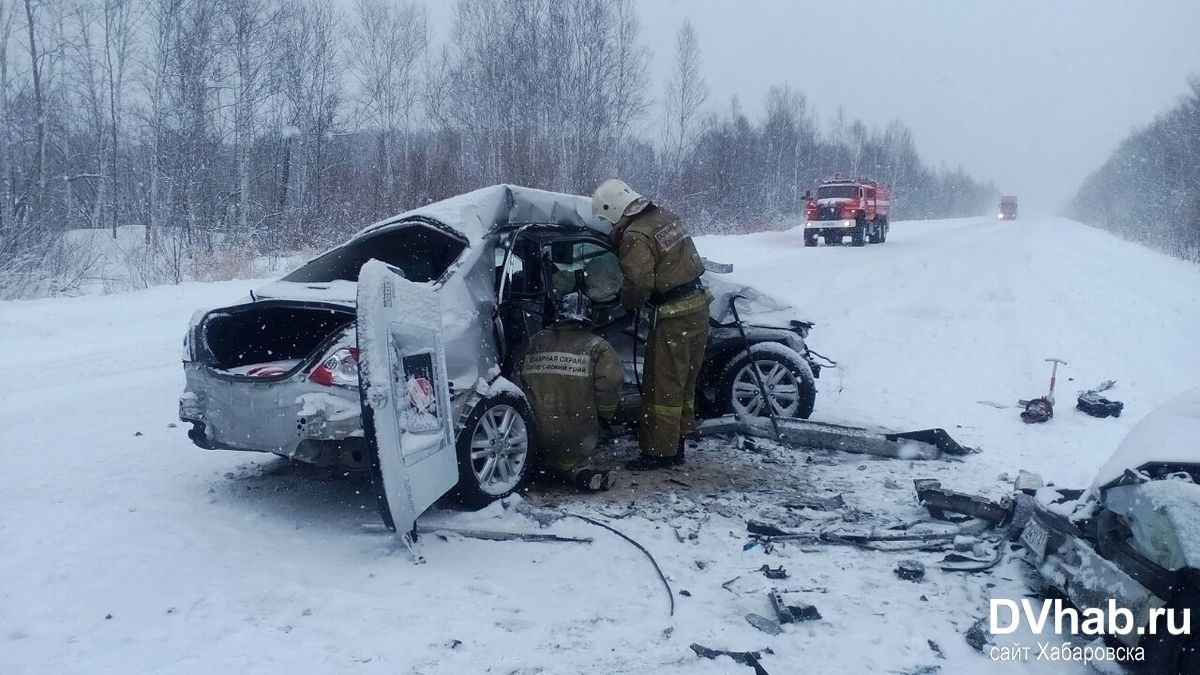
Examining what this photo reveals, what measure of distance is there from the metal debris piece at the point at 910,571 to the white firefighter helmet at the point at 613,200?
2.78 m

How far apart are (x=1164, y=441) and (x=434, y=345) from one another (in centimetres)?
322

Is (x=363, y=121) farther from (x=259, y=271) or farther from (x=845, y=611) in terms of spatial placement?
(x=845, y=611)

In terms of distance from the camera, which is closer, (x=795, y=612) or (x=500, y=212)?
(x=795, y=612)

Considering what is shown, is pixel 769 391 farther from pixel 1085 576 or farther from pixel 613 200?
pixel 1085 576

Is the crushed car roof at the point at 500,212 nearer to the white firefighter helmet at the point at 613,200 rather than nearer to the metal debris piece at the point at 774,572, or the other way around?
the white firefighter helmet at the point at 613,200

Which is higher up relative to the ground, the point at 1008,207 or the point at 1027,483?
the point at 1008,207

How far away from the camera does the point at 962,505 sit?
426 cm

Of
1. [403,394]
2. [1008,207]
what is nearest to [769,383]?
[403,394]

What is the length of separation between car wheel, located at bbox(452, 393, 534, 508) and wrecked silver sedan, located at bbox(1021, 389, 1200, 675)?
105 inches

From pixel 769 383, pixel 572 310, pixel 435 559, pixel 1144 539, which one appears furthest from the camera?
pixel 769 383

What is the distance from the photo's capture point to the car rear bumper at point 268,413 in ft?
12.4

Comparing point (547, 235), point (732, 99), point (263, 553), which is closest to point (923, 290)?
point (547, 235)

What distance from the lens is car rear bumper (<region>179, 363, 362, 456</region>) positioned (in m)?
3.79

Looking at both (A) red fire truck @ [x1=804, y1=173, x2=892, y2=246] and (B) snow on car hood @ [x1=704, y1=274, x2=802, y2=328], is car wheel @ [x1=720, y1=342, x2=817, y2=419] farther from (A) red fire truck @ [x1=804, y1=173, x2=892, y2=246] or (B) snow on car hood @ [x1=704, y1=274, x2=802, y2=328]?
(A) red fire truck @ [x1=804, y1=173, x2=892, y2=246]
